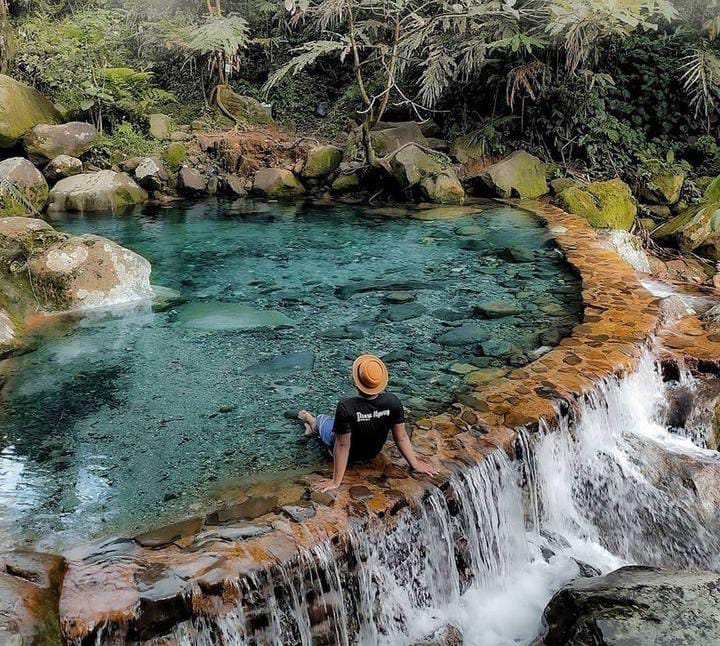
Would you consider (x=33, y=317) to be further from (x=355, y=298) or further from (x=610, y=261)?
(x=610, y=261)

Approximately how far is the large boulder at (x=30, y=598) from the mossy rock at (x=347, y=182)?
1033 cm

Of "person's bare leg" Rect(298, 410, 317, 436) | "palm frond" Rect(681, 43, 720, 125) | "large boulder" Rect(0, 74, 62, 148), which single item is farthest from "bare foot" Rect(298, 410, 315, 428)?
"large boulder" Rect(0, 74, 62, 148)

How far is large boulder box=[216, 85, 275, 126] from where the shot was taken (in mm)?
16234

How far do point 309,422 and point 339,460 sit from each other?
2.46 ft

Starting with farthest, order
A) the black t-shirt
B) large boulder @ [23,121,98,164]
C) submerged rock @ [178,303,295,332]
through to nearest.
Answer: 1. large boulder @ [23,121,98,164]
2. submerged rock @ [178,303,295,332]
3. the black t-shirt

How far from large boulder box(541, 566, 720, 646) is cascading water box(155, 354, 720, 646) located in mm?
542

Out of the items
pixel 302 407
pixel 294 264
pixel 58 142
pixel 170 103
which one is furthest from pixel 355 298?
pixel 170 103

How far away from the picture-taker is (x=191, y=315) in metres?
6.70

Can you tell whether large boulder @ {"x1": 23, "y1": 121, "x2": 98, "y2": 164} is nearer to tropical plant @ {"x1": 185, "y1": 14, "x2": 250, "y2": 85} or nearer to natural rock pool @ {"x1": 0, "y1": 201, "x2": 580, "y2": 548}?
tropical plant @ {"x1": 185, "y1": 14, "x2": 250, "y2": 85}

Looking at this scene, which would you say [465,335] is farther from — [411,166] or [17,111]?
[17,111]

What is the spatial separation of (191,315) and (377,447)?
3.49 metres

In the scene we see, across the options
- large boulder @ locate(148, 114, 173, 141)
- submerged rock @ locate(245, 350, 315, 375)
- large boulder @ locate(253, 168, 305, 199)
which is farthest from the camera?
large boulder @ locate(148, 114, 173, 141)

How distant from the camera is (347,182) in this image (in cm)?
1257

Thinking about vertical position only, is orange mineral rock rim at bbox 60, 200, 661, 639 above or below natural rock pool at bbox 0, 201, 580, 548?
above
